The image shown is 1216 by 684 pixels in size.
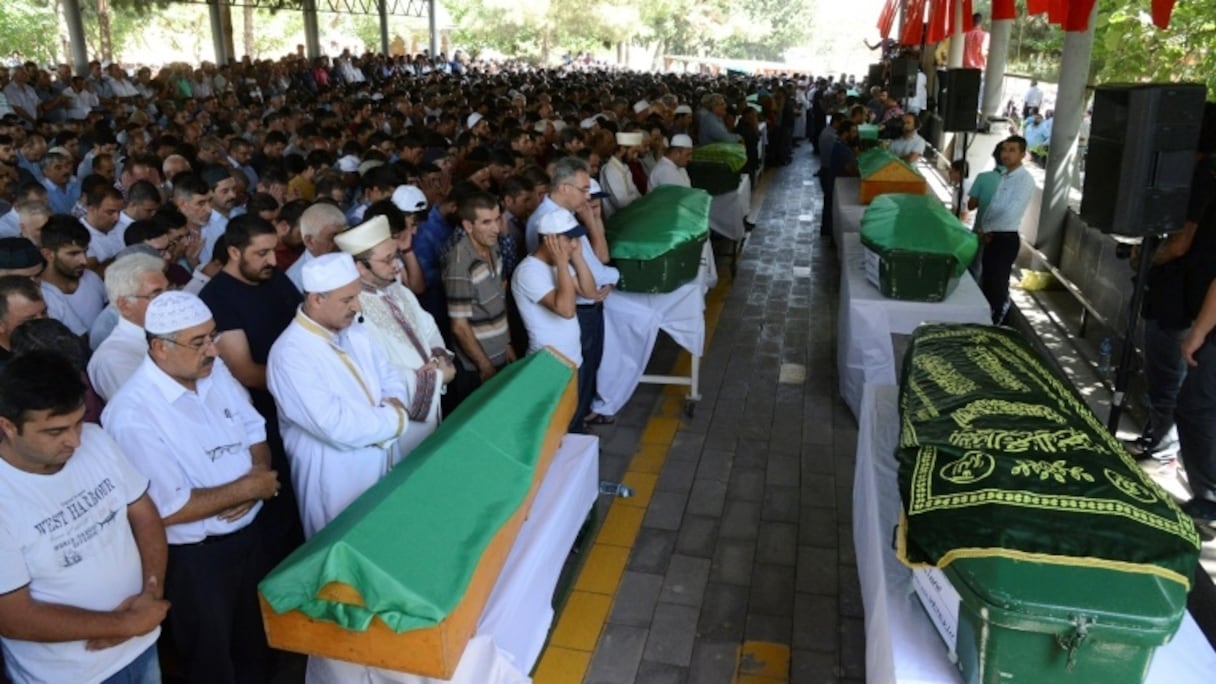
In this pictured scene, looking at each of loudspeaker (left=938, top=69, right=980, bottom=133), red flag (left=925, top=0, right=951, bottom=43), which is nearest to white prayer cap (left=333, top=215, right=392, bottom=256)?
loudspeaker (left=938, top=69, right=980, bottom=133)

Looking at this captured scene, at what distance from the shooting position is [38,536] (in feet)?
7.10

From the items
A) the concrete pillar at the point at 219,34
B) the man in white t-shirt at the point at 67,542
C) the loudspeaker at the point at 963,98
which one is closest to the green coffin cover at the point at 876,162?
the loudspeaker at the point at 963,98

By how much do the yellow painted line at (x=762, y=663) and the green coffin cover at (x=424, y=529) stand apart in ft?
4.00

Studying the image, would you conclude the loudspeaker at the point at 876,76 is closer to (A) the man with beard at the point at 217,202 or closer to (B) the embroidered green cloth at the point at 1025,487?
(A) the man with beard at the point at 217,202

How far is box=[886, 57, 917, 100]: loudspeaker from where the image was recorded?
45.4ft

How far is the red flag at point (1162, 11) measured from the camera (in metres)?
5.43

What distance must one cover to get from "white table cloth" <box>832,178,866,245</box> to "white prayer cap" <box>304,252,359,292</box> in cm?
454

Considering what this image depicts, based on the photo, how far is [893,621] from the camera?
8.02 ft

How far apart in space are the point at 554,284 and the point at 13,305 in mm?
2326

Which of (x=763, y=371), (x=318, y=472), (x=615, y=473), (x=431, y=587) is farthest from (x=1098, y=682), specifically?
(x=763, y=371)

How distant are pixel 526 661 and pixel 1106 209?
3.32 meters

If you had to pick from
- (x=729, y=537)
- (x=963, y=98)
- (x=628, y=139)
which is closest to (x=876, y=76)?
(x=963, y=98)

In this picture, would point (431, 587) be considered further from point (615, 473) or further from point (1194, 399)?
point (1194, 399)

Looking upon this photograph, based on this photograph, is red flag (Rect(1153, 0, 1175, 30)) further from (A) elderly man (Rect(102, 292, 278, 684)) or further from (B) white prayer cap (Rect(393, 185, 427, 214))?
(A) elderly man (Rect(102, 292, 278, 684))
